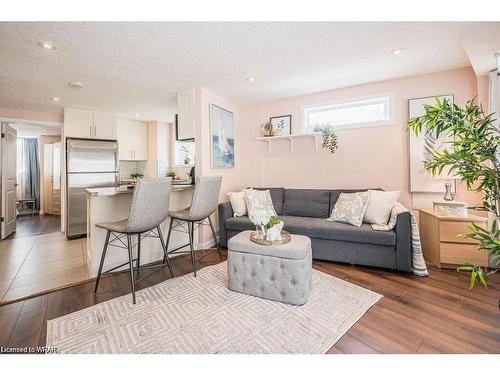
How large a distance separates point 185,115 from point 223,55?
1311 mm

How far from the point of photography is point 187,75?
3031 millimetres

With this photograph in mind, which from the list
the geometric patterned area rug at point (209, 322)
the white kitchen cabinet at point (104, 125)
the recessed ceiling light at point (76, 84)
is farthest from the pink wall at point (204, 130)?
the white kitchen cabinet at point (104, 125)

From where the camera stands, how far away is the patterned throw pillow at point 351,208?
2.92 meters

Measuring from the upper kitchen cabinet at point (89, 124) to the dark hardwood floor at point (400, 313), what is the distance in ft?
10.2

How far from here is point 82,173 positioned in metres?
4.44

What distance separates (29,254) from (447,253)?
527 cm

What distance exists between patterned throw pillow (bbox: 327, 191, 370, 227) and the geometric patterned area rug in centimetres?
87

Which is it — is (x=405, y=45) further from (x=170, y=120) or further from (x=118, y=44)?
(x=170, y=120)

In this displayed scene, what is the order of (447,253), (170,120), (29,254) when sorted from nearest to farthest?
1. (447,253)
2. (29,254)
3. (170,120)

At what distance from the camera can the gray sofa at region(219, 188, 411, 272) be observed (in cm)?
259

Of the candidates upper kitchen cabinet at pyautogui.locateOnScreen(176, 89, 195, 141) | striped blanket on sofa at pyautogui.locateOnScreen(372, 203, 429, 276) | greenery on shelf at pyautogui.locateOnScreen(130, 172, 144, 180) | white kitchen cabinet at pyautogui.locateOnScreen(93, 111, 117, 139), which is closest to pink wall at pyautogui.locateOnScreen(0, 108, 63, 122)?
white kitchen cabinet at pyautogui.locateOnScreen(93, 111, 117, 139)

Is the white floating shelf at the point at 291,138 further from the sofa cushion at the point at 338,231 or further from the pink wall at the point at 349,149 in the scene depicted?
the sofa cushion at the point at 338,231

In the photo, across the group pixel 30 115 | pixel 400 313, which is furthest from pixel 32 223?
pixel 400 313

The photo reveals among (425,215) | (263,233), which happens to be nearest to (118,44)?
(263,233)
